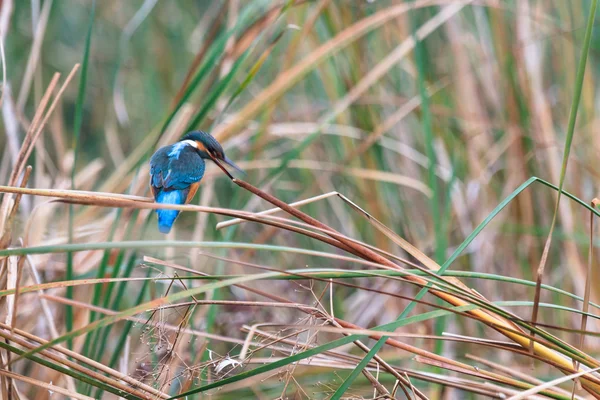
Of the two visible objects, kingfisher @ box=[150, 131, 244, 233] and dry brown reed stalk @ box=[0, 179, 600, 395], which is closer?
dry brown reed stalk @ box=[0, 179, 600, 395]

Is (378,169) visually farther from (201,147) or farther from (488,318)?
(488,318)

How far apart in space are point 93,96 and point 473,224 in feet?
7.00

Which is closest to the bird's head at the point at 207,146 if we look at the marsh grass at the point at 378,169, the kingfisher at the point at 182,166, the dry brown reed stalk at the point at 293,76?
the kingfisher at the point at 182,166

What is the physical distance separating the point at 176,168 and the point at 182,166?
15 mm

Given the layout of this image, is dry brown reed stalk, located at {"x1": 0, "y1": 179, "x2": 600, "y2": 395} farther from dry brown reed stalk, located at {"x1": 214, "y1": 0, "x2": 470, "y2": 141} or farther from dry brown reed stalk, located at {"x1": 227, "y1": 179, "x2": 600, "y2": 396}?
dry brown reed stalk, located at {"x1": 214, "y1": 0, "x2": 470, "y2": 141}

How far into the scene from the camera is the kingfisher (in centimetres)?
139

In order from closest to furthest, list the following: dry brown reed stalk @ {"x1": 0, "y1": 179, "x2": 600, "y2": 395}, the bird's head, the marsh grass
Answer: dry brown reed stalk @ {"x1": 0, "y1": 179, "x2": 600, "y2": 395}, the bird's head, the marsh grass

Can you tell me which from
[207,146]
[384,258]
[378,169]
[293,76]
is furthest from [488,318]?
[378,169]

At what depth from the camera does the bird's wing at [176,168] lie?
1.39 metres

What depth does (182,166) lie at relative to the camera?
1406mm

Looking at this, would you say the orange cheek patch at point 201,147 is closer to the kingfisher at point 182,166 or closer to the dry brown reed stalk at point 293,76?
the kingfisher at point 182,166

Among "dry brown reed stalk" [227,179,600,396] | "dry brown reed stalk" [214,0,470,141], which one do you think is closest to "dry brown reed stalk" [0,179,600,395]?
"dry brown reed stalk" [227,179,600,396]

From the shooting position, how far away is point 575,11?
90.4 inches

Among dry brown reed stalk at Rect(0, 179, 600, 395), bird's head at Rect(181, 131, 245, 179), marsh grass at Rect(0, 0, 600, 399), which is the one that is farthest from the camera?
marsh grass at Rect(0, 0, 600, 399)
